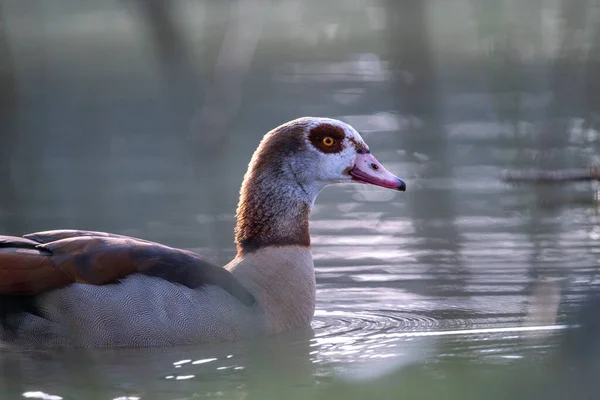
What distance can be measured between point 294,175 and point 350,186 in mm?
4634

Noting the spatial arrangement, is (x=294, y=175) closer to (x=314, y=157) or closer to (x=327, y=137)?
(x=314, y=157)

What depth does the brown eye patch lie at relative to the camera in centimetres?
859

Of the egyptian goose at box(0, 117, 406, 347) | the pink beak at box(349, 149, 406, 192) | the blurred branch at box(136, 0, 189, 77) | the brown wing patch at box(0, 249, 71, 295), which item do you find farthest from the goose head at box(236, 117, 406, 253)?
the blurred branch at box(136, 0, 189, 77)

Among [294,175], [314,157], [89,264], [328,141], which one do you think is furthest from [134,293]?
[328,141]

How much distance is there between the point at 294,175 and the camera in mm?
8586

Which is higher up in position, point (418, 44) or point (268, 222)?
point (418, 44)

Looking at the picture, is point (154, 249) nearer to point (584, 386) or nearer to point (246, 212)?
point (246, 212)

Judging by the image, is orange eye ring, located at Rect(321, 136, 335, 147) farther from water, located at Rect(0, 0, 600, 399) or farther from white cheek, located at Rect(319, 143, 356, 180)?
water, located at Rect(0, 0, 600, 399)

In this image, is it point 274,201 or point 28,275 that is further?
point 274,201

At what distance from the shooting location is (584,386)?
5125mm

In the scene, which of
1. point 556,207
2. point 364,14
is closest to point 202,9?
point 364,14

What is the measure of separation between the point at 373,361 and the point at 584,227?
3.67 metres

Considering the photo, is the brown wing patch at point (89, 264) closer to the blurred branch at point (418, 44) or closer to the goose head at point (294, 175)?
the goose head at point (294, 175)

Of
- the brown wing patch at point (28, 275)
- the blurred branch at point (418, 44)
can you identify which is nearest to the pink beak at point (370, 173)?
the blurred branch at point (418, 44)
